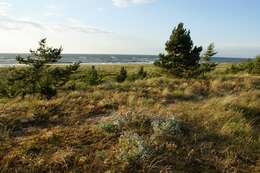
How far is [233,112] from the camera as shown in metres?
7.46

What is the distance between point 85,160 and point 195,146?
206 centimetres

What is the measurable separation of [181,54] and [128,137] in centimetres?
1798

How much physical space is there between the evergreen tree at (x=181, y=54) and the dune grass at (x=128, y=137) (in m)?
14.4

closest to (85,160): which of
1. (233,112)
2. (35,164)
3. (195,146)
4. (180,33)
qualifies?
(35,164)

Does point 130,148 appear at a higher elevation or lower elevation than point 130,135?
lower

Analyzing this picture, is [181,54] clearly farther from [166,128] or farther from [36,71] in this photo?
[166,128]

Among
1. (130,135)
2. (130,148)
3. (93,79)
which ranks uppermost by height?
(130,135)

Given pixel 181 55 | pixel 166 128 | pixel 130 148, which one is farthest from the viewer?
pixel 181 55

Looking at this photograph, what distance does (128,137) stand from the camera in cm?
542

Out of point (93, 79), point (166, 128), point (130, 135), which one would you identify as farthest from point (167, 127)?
point (93, 79)

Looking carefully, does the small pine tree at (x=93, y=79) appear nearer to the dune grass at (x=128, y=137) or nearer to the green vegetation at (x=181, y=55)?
the green vegetation at (x=181, y=55)

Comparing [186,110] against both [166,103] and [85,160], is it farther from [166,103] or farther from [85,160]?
[85,160]

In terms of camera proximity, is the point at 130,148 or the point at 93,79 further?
the point at 93,79

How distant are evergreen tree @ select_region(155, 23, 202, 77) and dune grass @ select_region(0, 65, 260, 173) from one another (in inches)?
565
